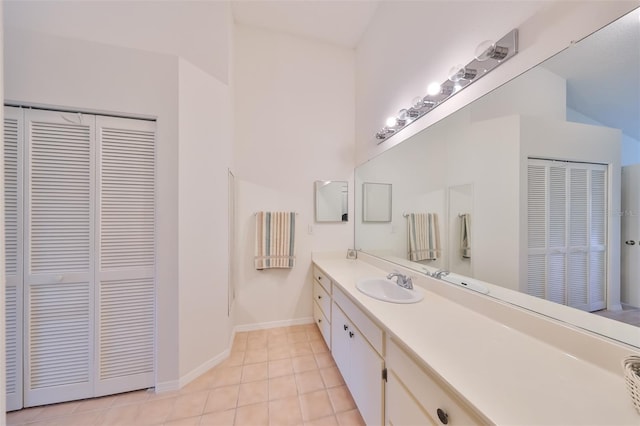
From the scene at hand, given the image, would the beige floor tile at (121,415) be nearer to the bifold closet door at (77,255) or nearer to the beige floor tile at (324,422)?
the bifold closet door at (77,255)

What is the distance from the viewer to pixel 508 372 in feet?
2.38

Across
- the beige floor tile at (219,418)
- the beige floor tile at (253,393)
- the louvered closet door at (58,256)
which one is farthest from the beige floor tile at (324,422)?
the louvered closet door at (58,256)

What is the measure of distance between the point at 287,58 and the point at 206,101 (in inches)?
50.5

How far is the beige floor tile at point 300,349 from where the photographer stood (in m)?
2.08

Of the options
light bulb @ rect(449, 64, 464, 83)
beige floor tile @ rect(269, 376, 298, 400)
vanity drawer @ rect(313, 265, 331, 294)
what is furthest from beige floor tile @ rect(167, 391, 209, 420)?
light bulb @ rect(449, 64, 464, 83)

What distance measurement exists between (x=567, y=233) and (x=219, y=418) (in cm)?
207

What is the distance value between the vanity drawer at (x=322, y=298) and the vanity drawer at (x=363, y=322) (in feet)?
0.99

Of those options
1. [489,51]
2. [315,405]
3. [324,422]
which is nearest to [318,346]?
[315,405]

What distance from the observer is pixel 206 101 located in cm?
183

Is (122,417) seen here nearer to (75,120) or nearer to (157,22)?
(75,120)

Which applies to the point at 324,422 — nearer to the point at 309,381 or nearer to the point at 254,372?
the point at 309,381

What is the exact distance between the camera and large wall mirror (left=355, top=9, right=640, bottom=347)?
0.76 m

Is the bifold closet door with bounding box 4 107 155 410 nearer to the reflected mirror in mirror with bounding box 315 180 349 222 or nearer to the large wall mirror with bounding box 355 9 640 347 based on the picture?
the reflected mirror in mirror with bounding box 315 180 349 222

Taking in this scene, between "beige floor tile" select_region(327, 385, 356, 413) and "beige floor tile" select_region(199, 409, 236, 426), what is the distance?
25.2 inches
